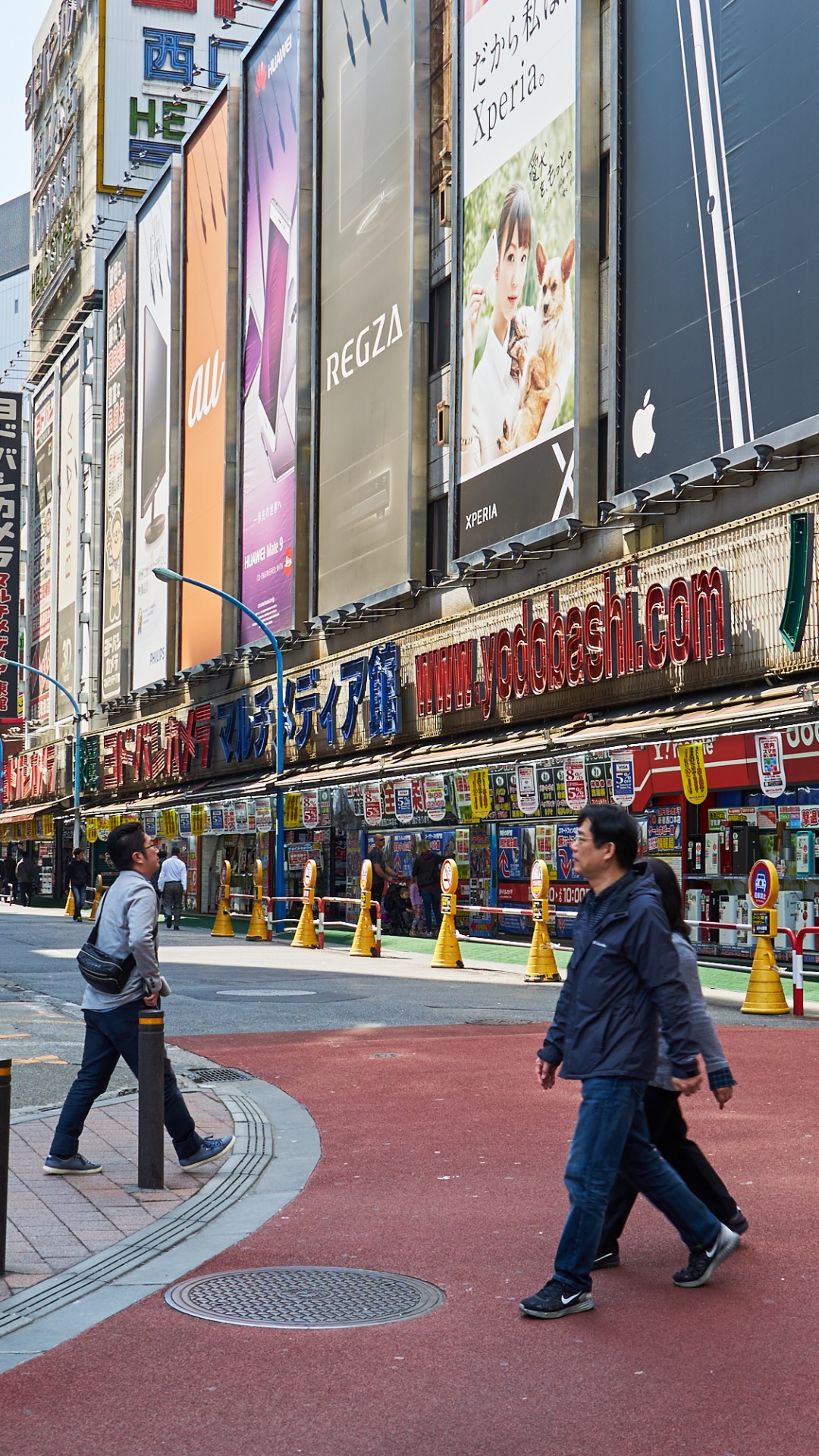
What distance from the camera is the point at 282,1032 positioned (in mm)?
14398

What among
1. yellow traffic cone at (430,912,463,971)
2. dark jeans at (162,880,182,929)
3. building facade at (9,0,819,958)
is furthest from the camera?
dark jeans at (162,880,182,929)

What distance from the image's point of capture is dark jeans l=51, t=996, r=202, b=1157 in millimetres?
8047

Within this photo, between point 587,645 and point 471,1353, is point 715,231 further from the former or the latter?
point 471,1353

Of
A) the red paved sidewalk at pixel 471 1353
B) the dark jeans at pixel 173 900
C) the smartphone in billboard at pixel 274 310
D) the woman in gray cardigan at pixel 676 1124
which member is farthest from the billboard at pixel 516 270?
the woman in gray cardigan at pixel 676 1124

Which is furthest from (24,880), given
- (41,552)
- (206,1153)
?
(206,1153)

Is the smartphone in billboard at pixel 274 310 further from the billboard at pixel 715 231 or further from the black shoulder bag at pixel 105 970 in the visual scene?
the black shoulder bag at pixel 105 970

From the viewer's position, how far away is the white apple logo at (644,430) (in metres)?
23.3

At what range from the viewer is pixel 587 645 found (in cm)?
2494

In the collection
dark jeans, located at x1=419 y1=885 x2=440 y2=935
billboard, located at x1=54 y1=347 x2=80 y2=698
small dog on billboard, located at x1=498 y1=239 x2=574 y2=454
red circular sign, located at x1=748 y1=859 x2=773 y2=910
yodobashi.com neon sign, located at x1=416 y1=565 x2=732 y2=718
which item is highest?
billboard, located at x1=54 y1=347 x2=80 y2=698

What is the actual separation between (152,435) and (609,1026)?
49.6 metres

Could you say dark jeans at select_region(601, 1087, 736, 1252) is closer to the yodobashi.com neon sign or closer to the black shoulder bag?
the black shoulder bag

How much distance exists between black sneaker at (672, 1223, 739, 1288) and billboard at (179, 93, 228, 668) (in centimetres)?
3946

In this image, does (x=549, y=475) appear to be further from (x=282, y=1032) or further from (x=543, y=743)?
(x=282, y=1032)

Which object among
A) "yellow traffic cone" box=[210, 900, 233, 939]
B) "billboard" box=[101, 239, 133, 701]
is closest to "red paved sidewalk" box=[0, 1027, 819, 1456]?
"yellow traffic cone" box=[210, 900, 233, 939]
